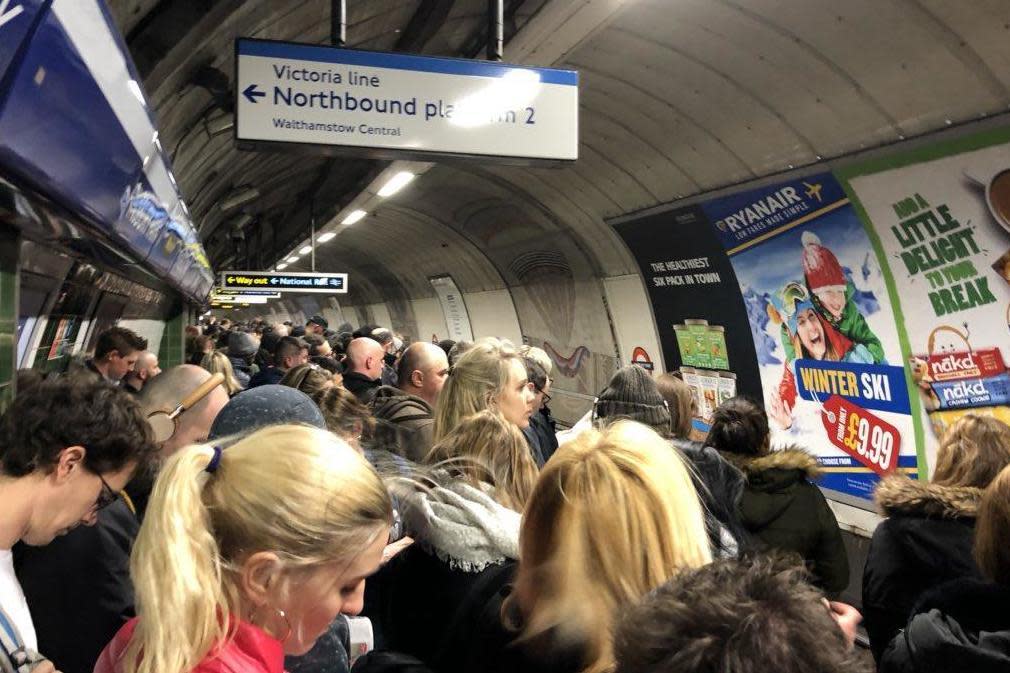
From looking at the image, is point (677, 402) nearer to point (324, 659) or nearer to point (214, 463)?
point (324, 659)

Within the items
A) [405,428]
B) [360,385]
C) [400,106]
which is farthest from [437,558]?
[360,385]

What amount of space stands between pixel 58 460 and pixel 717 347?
23.1 feet

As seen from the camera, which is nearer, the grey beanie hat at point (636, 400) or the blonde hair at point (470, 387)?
the blonde hair at point (470, 387)

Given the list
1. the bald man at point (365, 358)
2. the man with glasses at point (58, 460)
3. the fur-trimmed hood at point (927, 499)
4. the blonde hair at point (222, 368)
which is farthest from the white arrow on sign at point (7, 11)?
the bald man at point (365, 358)

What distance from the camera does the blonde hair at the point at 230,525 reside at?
138 cm

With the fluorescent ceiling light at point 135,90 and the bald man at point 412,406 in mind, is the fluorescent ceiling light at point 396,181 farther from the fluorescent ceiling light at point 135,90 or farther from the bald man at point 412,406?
the fluorescent ceiling light at point 135,90

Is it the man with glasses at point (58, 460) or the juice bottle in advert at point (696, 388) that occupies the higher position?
the man with glasses at point (58, 460)

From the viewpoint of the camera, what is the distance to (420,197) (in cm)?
1338

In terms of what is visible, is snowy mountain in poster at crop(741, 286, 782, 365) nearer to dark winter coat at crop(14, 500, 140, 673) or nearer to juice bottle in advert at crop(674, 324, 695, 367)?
juice bottle in advert at crop(674, 324, 695, 367)

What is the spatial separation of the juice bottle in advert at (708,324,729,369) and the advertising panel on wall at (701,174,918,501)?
0.53m

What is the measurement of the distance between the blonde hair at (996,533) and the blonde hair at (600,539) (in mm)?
1090

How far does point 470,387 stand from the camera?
3.47 m

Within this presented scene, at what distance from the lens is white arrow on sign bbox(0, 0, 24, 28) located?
1.83 metres

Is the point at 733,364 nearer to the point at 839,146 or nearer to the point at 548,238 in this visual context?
the point at 839,146
